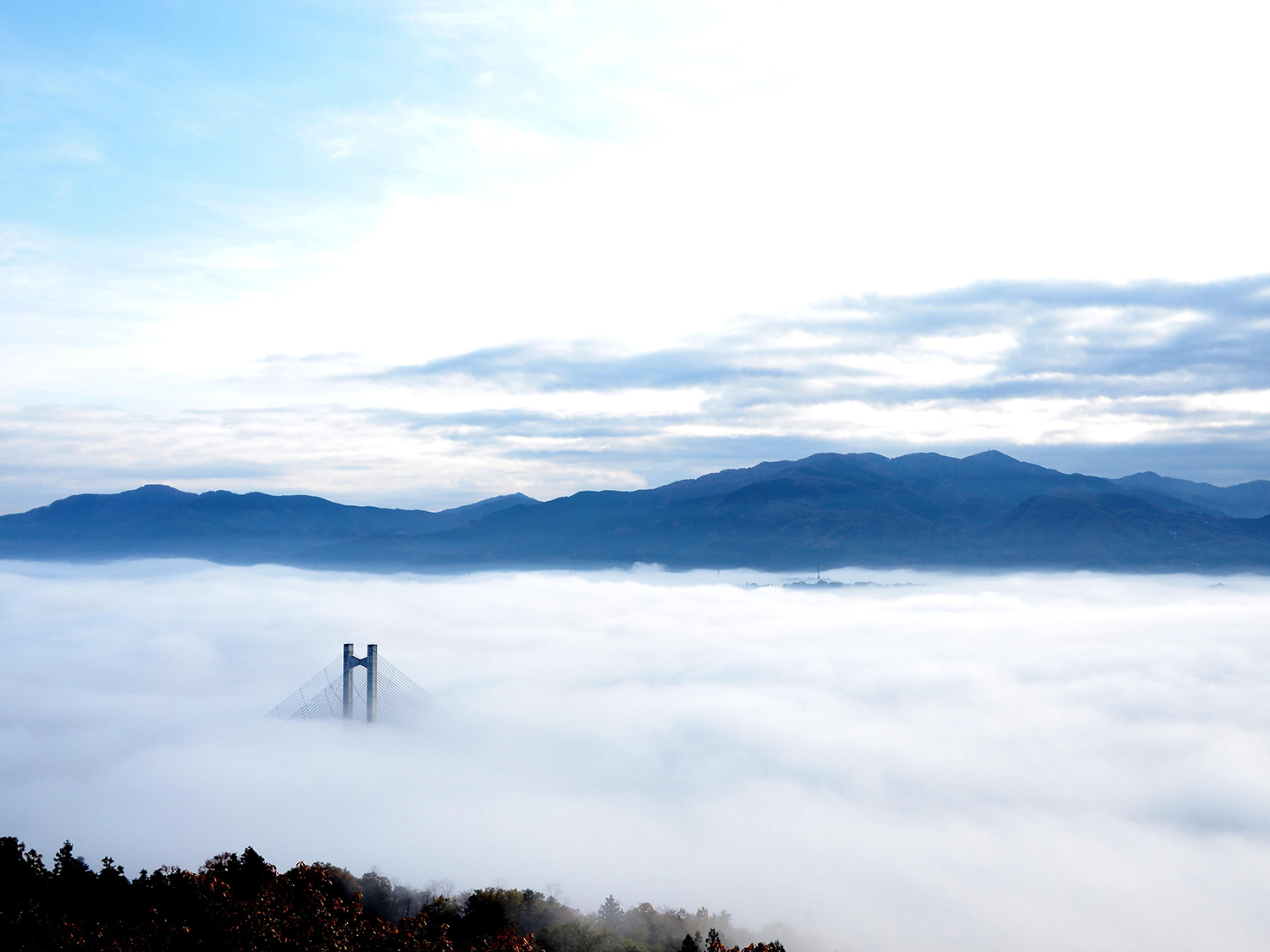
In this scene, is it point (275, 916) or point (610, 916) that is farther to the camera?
point (610, 916)

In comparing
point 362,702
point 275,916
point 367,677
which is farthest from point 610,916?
point 362,702

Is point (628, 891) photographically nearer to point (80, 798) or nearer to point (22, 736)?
point (80, 798)

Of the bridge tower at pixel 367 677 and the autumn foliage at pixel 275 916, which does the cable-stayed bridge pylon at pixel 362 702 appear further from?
the autumn foliage at pixel 275 916

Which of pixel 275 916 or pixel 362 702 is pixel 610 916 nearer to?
pixel 275 916

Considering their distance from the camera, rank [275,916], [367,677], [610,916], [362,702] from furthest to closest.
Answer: [362,702]
[367,677]
[610,916]
[275,916]

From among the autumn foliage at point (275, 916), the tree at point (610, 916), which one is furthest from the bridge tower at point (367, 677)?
the tree at point (610, 916)

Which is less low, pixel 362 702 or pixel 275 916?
pixel 275 916

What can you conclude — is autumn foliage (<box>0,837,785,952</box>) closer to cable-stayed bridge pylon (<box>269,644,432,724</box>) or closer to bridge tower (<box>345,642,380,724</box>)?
cable-stayed bridge pylon (<box>269,644,432,724</box>)

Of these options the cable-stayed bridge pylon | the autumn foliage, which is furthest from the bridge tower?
the autumn foliage
